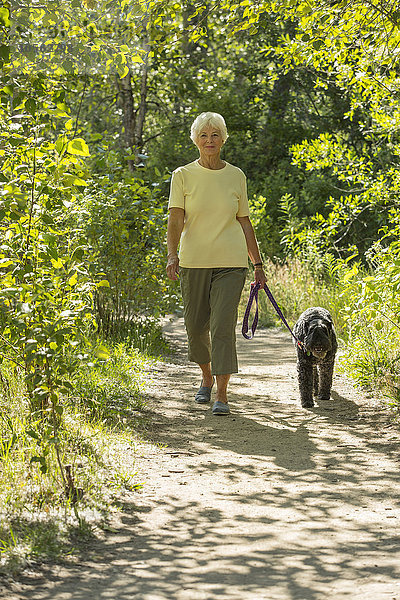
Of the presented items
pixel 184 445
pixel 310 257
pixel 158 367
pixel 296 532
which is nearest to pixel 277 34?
pixel 310 257

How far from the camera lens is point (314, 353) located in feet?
22.7

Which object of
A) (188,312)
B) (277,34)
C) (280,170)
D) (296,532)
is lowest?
(296,532)

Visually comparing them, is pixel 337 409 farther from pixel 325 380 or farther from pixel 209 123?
pixel 209 123

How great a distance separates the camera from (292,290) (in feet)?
41.5

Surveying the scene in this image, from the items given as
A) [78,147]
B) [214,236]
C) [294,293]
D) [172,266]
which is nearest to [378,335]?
[214,236]

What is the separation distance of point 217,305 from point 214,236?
0.54 metres

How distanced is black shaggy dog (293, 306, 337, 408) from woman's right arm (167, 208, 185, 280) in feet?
3.98

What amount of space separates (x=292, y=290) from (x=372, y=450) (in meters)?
6.95

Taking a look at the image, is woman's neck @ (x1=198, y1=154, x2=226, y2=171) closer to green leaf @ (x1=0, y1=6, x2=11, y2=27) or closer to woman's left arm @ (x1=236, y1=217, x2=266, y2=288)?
woman's left arm @ (x1=236, y1=217, x2=266, y2=288)

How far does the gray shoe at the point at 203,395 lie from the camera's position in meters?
7.33

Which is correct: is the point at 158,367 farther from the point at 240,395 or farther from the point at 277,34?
the point at 277,34

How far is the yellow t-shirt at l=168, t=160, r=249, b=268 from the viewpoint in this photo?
6.76 metres

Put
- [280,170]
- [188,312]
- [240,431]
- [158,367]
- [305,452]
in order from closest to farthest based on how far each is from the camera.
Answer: [305,452] → [240,431] → [188,312] → [158,367] → [280,170]

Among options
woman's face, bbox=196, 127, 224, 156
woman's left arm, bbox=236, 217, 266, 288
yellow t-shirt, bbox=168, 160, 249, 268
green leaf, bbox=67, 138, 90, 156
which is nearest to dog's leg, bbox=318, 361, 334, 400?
woman's left arm, bbox=236, 217, 266, 288
